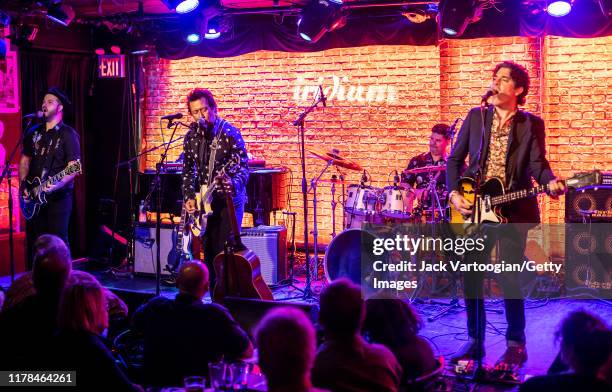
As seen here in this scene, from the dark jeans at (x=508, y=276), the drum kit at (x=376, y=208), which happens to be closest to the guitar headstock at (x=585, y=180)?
the dark jeans at (x=508, y=276)

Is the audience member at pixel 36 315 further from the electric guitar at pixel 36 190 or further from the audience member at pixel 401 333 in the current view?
the electric guitar at pixel 36 190

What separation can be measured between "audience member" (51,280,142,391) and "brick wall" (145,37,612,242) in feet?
22.8

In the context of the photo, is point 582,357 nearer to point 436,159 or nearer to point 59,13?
point 436,159

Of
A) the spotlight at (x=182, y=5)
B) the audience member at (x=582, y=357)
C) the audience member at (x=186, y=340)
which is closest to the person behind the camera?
the audience member at (x=582, y=357)

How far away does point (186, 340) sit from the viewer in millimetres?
4258

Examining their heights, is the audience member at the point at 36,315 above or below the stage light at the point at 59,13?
below

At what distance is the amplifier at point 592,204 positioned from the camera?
26.0ft

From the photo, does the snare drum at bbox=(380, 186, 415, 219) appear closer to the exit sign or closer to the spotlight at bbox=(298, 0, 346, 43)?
the spotlight at bbox=(298, 0, 346, 43)

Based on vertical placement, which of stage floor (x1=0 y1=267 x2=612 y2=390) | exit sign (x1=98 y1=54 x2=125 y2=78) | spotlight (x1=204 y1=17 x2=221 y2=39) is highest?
spotlight (x1=204 y1=17 x2=221 y2=39)

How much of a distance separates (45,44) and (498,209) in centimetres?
771

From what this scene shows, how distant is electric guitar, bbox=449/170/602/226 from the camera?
5348 millimetres

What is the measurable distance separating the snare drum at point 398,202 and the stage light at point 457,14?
1896mm

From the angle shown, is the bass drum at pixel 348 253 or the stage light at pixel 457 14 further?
the bass drum at pixel 348 253

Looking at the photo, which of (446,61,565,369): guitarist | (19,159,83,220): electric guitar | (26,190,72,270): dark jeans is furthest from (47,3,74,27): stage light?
(446,61,565,369): guitarist
